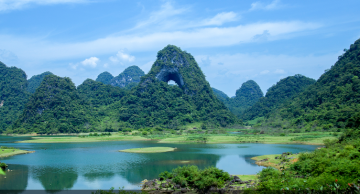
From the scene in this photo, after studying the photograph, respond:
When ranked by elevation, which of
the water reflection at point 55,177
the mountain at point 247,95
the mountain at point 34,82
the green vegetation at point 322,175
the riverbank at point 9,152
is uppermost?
the mountain at point 34,82

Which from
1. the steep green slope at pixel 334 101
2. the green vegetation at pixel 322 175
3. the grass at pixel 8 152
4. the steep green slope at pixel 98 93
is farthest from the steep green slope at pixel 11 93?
the green vegetation at pixel 322 175

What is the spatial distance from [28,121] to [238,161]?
80.6m

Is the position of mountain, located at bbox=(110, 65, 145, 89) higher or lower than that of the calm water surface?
higher

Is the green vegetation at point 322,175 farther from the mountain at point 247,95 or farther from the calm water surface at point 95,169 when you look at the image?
the mountain at point 247,95

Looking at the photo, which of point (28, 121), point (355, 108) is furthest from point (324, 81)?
point (28, 121)

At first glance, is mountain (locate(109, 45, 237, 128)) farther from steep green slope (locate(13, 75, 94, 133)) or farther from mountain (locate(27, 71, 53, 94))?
mountain (locate(27, 71, 53, 94))

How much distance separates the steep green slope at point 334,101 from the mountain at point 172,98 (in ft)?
89.6

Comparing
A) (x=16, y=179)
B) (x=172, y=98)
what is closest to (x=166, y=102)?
(x=172, y=98)

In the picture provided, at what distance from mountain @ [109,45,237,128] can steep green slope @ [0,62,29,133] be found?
1451 inches

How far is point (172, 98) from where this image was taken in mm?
112062

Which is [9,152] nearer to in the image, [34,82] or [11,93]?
[11,93]

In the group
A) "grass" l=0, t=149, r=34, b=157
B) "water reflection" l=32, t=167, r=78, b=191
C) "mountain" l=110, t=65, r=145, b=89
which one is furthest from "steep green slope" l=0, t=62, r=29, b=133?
"water reflection" l=32, t=167, r=78, b=191

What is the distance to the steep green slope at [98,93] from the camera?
119m

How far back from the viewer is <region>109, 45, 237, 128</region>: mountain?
101062 mm
